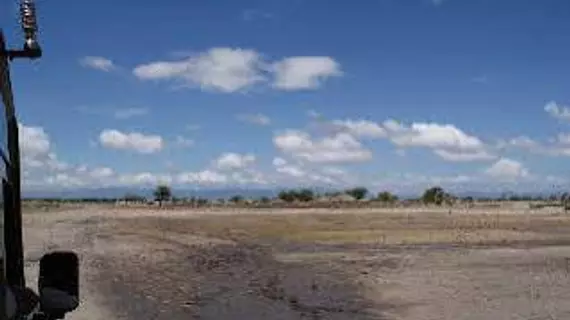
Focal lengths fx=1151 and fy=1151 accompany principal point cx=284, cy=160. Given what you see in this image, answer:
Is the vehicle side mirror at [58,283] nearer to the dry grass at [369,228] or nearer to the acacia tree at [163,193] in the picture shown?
the dry grass at [369,228]

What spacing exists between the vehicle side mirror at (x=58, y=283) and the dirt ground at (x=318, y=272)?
37.8 feet

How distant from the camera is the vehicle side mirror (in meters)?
4.37

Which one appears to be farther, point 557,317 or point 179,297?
point 179,297

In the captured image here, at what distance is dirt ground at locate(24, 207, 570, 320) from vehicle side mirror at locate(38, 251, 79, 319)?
11514mm

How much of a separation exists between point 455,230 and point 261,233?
25.9ft

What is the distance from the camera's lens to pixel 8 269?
450 cm

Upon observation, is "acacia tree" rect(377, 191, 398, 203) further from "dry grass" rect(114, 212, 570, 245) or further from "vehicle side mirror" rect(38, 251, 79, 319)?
"vehicle side mirror" rect(38, 251, 79, 319)

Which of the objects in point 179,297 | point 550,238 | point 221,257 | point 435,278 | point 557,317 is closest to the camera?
point 557,317

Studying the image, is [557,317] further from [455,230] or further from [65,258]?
[455,230]

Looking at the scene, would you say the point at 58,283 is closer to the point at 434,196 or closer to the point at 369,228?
the point at 369,228

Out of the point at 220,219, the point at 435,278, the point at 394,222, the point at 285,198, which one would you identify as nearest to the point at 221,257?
the point at 435,278

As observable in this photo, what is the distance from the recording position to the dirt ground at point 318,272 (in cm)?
1861

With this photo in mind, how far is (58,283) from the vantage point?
14.6 feet

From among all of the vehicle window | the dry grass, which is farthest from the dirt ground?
the vehicle window
